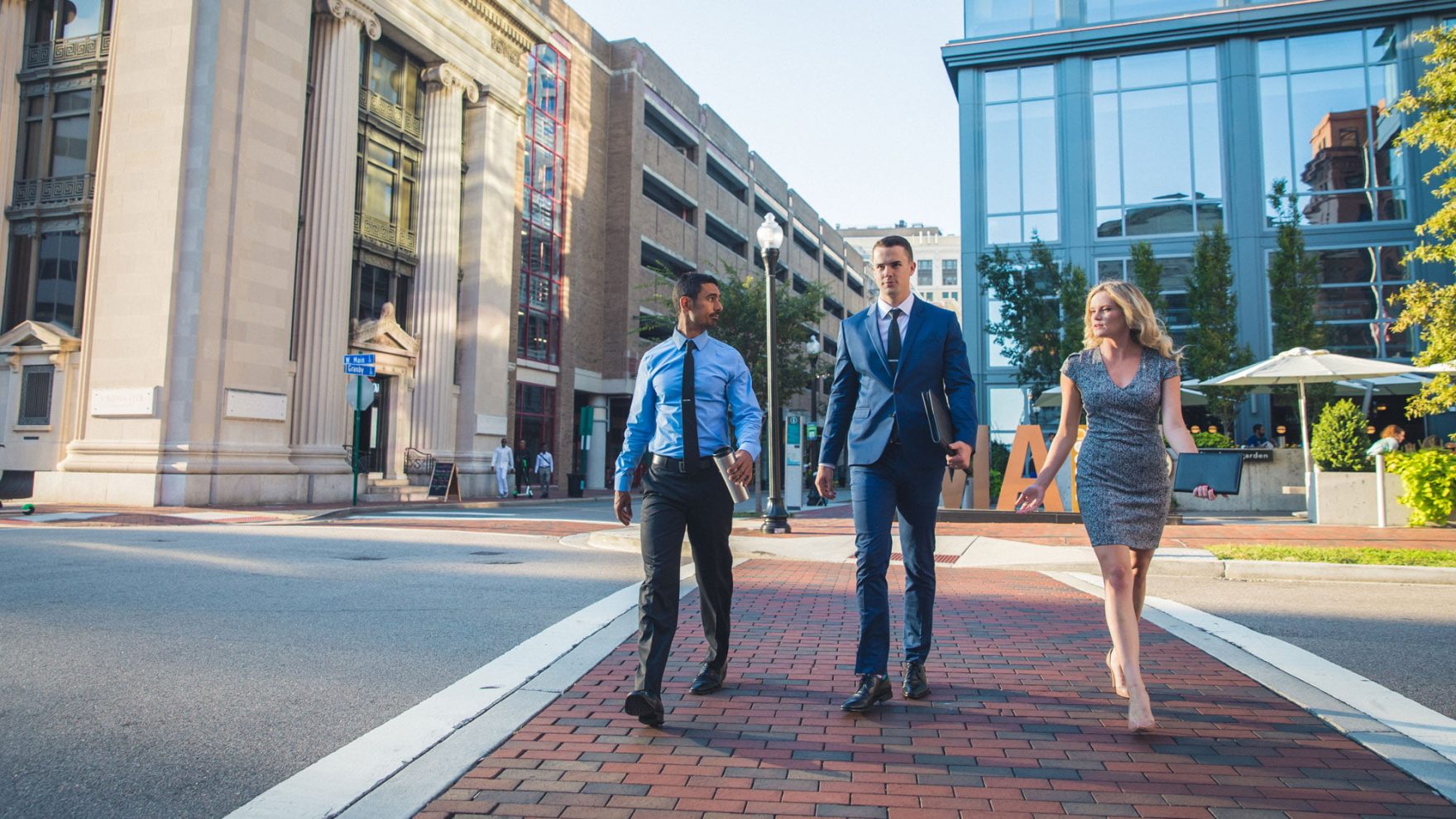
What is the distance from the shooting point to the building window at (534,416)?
3397cm

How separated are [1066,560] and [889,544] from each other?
21.3 feet

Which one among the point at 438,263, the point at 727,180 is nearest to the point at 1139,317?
the point at 438,263

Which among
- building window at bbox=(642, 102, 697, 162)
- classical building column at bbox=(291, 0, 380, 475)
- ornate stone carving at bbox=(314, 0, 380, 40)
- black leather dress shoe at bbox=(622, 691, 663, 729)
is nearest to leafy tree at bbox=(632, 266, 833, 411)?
classical building column at bbox=(291, 0, 380, 475)

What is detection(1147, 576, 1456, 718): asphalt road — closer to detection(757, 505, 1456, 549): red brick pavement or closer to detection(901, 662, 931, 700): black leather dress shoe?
detection(901, 662, 931, 700): black leather dress shoe

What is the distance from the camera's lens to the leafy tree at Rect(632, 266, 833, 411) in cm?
3189

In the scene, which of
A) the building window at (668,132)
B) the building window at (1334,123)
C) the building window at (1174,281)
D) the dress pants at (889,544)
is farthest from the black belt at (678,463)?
the building window at (668,132)

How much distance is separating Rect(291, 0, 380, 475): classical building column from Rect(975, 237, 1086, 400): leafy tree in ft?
54.9

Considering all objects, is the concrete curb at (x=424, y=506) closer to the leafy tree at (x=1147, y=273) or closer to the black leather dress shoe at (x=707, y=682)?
the black leather dress shoe at (x=707, y=682)

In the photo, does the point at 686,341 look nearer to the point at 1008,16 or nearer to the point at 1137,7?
the point at 1008,16

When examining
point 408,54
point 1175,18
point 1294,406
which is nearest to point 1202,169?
point 1175,18

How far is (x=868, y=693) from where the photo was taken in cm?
387

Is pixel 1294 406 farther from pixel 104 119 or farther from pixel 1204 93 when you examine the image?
pixel 104 119

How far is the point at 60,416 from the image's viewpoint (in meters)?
21.0

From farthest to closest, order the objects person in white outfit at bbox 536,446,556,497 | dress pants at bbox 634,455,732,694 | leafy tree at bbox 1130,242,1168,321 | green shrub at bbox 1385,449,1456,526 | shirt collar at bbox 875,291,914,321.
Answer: person in white outfit at bbox 536,446,556,497, leafy tree at bbox 1130,242,1168,321, green shrub at bbox 1385,449,1456,526, shirt collar at bbox 875,291,914,321, dress pants at bbox 634,455,732,694
